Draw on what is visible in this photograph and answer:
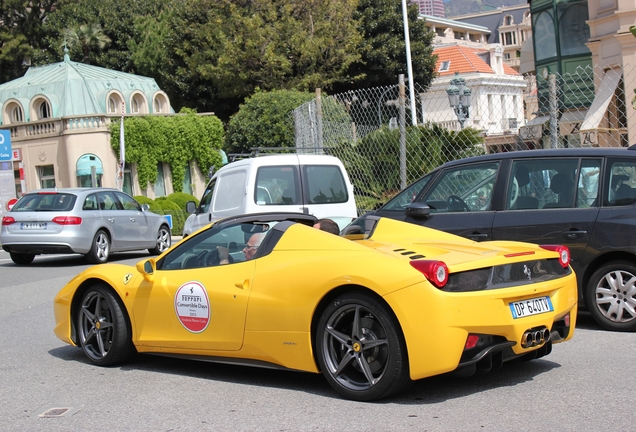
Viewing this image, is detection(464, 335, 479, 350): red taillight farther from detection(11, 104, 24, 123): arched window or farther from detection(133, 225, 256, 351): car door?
detection(11, 104, 24, 123): arched window

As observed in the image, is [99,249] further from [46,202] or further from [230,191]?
[230,191]

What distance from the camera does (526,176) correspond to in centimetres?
812

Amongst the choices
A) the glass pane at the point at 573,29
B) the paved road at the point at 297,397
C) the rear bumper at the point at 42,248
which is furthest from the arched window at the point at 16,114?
the paved road at the point at 297,397

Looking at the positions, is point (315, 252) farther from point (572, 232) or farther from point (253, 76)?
point (253, 76)

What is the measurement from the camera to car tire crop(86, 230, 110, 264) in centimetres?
1691

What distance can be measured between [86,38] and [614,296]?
52317mm

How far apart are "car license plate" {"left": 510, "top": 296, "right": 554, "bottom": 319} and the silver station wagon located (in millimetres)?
12326

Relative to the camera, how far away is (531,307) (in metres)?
5.59

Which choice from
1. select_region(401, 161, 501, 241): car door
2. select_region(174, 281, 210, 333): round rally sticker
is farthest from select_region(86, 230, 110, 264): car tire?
select_region(174, 281, 210, 333): round rally sticker

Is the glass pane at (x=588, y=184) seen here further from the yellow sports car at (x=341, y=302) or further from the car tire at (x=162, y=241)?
the car tire at (x=162, y=241)

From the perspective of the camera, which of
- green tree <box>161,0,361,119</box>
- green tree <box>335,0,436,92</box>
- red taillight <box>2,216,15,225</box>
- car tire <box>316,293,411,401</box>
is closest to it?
car tire <box>316,293,411,401</box>

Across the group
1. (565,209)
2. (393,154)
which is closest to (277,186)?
(393,154)

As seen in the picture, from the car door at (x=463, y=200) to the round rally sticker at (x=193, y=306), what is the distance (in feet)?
9.89

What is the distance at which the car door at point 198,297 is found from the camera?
20.0ft
